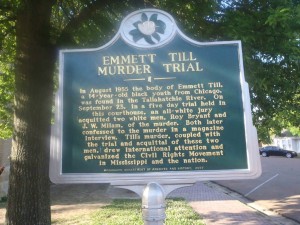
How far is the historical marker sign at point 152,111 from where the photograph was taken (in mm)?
4031

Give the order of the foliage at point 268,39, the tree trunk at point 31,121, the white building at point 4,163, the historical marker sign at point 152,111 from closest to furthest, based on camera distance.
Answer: the historical marker sign at point 152,111 < the foliage at point 268,39 < the tree trunk at point 31,121 < the white building at point 4,163

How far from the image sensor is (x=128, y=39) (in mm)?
4355

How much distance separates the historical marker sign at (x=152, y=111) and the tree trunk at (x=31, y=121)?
1.25 metres

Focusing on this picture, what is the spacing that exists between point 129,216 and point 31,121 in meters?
4.91

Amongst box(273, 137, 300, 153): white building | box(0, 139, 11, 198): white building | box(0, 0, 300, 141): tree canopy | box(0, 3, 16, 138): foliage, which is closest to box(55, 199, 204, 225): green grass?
box(0, 3, 16, 138): foliage

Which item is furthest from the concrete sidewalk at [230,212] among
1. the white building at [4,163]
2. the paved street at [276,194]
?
the white building at [4,163]

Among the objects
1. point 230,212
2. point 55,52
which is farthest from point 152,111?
point 230,212

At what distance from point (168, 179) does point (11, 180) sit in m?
2.56

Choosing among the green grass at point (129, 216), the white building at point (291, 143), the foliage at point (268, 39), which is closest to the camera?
the foliage at point (268, 39)

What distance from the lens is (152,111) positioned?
4164 mm

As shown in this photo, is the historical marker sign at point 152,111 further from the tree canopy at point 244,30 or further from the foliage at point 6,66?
the foliage at point 6,66

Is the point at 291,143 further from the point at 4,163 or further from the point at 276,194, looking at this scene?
the point at 4,163

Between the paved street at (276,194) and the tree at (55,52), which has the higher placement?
the tree at (55,52)

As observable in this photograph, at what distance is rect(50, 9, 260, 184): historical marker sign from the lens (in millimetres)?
4031
